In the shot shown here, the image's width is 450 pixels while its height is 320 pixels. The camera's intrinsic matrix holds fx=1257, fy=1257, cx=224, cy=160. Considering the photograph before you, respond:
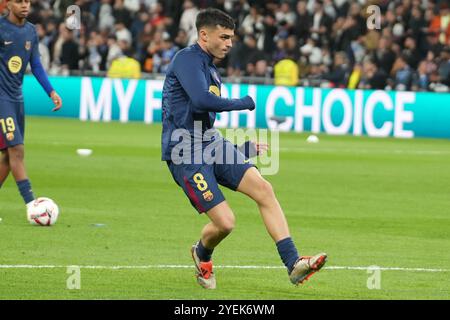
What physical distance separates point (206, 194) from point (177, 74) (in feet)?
3.10

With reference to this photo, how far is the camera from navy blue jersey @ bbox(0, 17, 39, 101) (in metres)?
A: 13.5

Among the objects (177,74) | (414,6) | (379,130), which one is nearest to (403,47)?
(414,6)

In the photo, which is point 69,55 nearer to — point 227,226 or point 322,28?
point 322,28

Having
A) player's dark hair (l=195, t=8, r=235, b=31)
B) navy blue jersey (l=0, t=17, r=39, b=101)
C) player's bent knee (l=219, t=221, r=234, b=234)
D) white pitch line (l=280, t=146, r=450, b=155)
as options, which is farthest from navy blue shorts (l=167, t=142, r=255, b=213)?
white pitch line (l=280, t=146, r=450, b=155)

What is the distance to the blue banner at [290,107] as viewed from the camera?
1123 inches

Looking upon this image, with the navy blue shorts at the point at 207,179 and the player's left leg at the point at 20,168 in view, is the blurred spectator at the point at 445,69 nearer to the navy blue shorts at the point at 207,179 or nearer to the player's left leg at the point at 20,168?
the player's left leg at the point at 20,168

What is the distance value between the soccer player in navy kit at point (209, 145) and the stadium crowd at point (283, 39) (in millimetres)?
19661

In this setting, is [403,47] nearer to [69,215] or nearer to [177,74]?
[69,215]

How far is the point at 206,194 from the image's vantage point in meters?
9.57

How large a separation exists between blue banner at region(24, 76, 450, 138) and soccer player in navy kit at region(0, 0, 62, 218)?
1597cm

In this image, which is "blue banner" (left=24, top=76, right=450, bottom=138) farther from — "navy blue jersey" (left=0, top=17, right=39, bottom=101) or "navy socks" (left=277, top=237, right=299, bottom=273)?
"navy socks" (left=277, top=237, right=299, bottom=273)

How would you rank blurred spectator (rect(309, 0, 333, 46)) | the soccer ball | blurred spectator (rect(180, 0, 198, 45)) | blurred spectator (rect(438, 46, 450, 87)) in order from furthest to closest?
1. blurred spectator (rect(180, 0, 198, 45))
2. blurred spectator (rect(309, 0, 333, 46))
3. blurred spectator (rect(438, 46, 450, 87))
4. the soccer ball

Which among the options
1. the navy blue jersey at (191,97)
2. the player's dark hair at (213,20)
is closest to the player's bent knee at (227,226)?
the navy blue jersey at (191,97)
